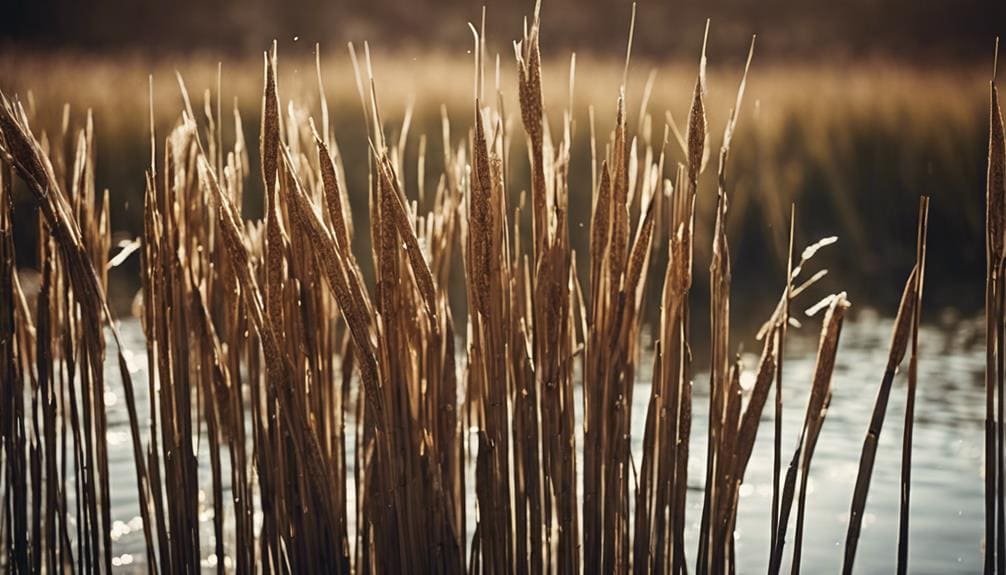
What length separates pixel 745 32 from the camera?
287 inches

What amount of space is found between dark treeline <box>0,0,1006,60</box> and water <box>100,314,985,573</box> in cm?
270

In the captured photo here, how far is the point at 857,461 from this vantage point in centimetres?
283

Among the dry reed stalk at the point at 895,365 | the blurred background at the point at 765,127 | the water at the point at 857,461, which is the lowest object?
the water at the point at 857,461

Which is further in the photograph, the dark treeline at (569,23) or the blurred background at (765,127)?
the dark treeline at (569,23)

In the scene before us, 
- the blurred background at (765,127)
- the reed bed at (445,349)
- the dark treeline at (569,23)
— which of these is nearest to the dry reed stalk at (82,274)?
the reed bed at (445,349)

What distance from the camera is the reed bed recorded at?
3.93 feet

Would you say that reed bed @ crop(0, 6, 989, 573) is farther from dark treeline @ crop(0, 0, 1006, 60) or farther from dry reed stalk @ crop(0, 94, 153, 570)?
dark treeline @ crop(0, 0, 1006, 60)

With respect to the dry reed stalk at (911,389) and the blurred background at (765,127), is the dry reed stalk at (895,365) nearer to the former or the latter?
the dry reed stalk at (911,389)

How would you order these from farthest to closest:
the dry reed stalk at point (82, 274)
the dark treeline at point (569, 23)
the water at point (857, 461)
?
the dark treeline at point (569, 23) < the water at point (857, 461) < the dry reed stalk at point (82, 274)

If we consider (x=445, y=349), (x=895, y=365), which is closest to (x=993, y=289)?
(x=895, y=365)

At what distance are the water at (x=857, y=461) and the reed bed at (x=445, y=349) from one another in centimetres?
104

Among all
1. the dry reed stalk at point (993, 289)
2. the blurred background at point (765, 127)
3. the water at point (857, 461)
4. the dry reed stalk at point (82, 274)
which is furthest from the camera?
the blurred background at point (765, 127)

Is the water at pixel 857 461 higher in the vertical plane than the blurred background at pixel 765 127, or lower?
lower

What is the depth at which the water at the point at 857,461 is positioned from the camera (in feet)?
7.77
